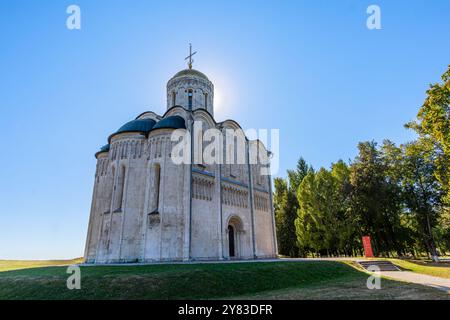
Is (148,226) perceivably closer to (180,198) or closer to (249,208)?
(180,198)

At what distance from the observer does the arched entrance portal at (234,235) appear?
20953mm

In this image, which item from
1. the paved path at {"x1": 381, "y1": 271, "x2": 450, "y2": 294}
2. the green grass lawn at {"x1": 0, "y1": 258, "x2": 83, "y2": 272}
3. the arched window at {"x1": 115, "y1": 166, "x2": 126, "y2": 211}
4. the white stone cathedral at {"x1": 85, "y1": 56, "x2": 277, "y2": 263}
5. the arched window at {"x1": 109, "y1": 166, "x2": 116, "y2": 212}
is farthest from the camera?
the green grass lawn at {"x1": 0, "y1": 258, "x2": 83, "y2": 272}

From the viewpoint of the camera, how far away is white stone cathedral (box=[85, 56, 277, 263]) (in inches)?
648

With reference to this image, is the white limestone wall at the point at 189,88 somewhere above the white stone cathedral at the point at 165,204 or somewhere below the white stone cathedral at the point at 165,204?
above

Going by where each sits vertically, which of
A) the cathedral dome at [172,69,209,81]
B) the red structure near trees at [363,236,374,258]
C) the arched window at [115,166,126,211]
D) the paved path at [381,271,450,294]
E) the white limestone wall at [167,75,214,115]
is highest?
the cathedral dome at [172,69,209,81]

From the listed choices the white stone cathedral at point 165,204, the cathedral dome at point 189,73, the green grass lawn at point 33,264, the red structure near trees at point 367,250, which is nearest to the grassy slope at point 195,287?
the white stone cathedral at point 165,204

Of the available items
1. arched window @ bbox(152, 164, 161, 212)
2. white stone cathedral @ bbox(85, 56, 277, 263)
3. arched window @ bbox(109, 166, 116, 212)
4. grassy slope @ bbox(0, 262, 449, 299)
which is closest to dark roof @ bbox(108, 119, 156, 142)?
white stone cathedral @ bbox(85, 56, 277, 263)

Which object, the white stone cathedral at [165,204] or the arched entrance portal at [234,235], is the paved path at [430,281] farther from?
the arched entrance portal at [234,235]

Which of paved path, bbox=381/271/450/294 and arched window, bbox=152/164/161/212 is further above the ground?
arched window, bbox=152/164/161/212

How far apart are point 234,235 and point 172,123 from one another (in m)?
10.6

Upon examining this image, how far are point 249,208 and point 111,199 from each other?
11.3 m

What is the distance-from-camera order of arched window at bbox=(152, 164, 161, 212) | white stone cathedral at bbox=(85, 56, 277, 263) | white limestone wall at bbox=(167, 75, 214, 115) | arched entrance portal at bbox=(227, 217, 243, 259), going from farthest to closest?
white limestone wall at bbox=(167, 75, 214, 115) < arched entrance portal at bbox=(227, 217, 243, 259) < arched window at bbox=(152, 164, 161, 212) < white stone cathedral at bbox=(85, 56, 277, 263)

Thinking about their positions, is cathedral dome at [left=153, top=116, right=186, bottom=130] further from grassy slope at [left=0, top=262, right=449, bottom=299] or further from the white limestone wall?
grassy slope at [left=0, top=262, right=449, bottom=299]
